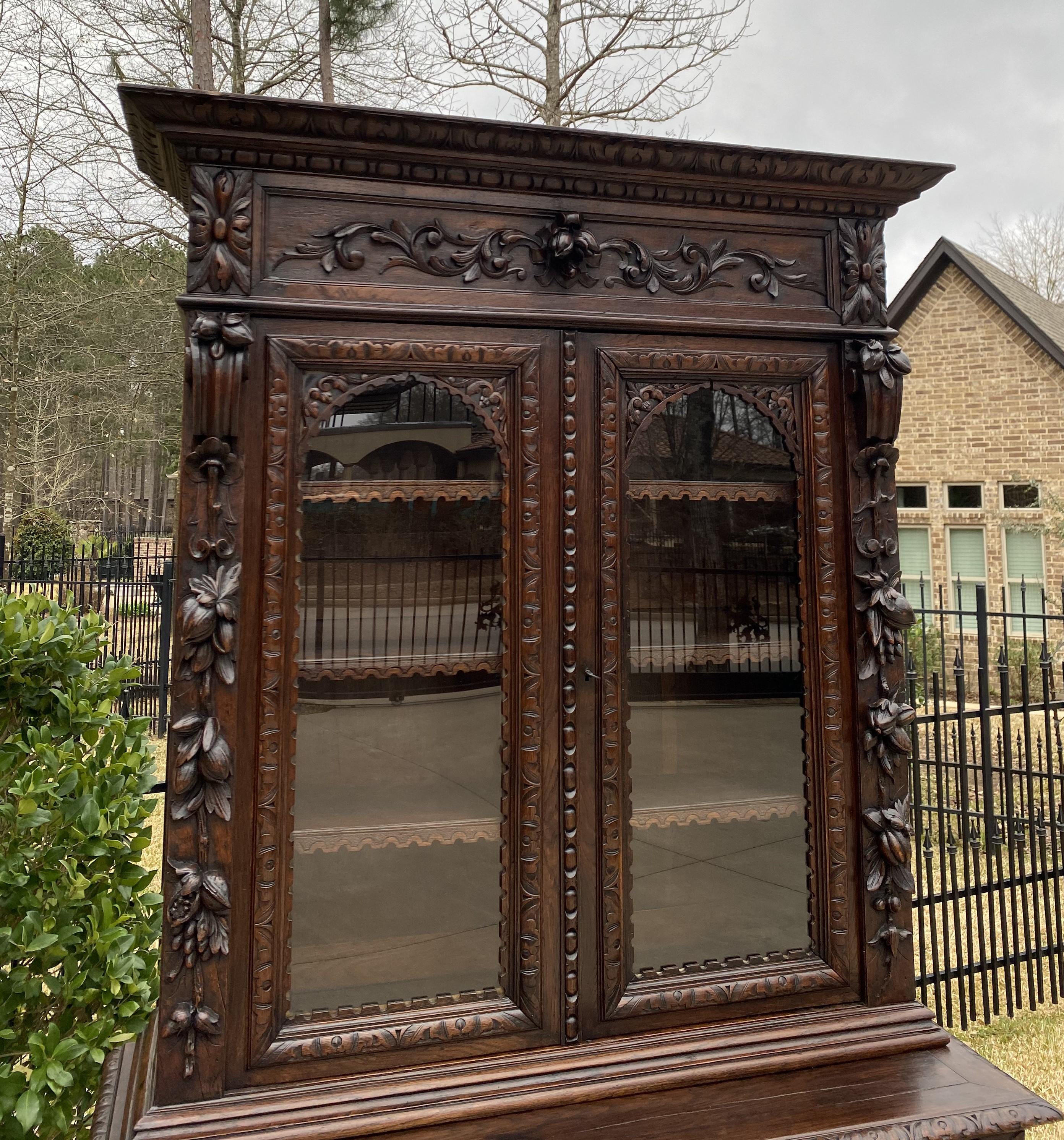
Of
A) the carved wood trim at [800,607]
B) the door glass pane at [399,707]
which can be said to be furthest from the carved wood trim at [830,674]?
the door glass pane at [399,707]

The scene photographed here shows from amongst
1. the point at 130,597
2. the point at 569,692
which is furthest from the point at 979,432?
the point at 569,692

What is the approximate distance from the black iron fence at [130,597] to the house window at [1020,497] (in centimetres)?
792

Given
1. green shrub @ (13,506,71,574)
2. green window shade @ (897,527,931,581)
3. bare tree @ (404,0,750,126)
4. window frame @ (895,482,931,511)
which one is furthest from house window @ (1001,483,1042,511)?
green shrub @ (13,506,71,574)

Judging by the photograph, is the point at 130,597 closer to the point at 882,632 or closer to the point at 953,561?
the point at 882,632

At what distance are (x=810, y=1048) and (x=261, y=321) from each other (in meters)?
1.48

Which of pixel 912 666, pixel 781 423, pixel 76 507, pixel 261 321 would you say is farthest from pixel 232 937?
pixel 76 507

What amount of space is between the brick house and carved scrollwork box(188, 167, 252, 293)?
26.7ft

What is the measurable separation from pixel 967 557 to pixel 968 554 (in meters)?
0.04

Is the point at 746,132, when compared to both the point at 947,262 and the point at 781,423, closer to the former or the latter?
the point at 947,262

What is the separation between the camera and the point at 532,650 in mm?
1280

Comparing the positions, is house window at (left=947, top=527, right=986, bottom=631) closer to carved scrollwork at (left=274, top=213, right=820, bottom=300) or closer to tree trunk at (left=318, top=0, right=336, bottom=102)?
tree trunk at (left=318, top=0, right=336, bottom=102)

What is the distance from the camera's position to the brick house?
7.84 m

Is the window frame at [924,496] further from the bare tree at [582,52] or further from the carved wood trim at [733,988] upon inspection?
the carved wood trim at [733,988]

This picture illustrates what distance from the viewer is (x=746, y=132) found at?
621 cm
